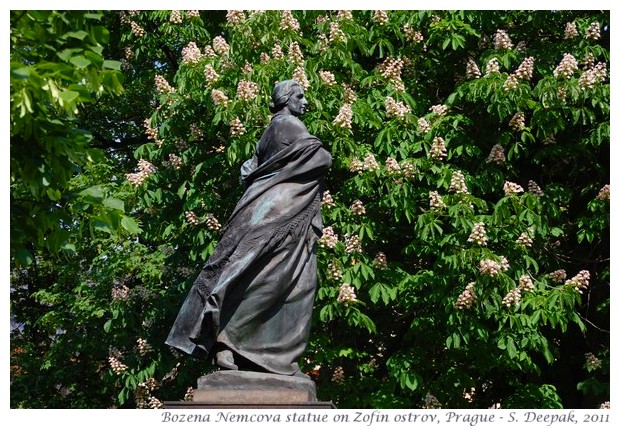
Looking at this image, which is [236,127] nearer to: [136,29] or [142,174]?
[142,174]

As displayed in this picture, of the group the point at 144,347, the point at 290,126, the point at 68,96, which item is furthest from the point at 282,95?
the point at 144,347

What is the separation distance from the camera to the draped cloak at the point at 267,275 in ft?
27.4

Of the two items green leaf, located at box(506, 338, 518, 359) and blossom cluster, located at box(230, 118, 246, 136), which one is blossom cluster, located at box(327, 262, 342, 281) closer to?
blossom cluster, located at box(230, 118, 246, 136)

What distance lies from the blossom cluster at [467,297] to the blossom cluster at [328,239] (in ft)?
4.98

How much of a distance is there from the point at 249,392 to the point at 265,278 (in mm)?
912

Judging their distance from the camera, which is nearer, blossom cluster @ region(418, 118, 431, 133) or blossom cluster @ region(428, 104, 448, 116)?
blossom cluster @ region(418, 118, 431, 133)

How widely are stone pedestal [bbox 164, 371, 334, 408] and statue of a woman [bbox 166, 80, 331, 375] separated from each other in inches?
6.6

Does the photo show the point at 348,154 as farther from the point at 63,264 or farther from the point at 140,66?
the point at 63,264

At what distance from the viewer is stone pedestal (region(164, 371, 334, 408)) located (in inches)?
315

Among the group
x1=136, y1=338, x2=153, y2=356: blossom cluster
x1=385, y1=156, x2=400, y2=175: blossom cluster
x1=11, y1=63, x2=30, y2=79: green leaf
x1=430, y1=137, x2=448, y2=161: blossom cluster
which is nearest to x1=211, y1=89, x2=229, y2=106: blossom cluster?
x1=385, y1=156, x2=400, y2=175: blossom cluster

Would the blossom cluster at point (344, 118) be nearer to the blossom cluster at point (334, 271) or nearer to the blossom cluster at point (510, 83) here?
the blossom cluster at point (334, 271)

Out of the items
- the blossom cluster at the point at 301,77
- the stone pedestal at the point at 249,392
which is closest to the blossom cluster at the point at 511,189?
the blossom cluster at the point at 301,77

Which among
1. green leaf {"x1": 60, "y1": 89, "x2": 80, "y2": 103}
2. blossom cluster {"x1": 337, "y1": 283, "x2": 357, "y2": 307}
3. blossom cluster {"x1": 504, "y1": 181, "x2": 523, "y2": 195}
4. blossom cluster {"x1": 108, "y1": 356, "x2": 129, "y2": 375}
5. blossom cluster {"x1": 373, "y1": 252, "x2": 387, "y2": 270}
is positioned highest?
green leaf {"x1": 60, "y1": 89, "x2": 80, "y2": 103}

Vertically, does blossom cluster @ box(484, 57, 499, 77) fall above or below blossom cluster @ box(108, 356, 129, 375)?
above
